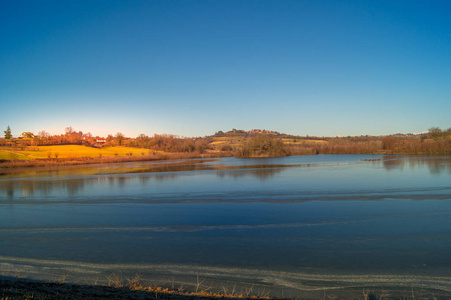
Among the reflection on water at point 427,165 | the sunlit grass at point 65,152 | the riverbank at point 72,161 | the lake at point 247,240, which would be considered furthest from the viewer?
the sunlit grass at point 65,152

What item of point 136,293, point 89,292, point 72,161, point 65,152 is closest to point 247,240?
point 136,293

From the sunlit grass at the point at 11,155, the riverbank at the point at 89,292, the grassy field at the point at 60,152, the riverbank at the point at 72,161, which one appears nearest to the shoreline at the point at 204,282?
the riverbank at the point at 89,292

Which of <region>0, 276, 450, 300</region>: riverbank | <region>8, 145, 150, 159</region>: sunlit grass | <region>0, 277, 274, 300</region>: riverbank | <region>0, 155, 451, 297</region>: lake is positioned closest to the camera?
<region>0, 277, 274, 300</region>: riverbank

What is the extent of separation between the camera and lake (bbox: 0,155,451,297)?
5.89 metres

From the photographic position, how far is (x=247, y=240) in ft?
27.2

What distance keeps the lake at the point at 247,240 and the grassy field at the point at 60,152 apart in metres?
33.9

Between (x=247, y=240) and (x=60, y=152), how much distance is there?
4906 cm

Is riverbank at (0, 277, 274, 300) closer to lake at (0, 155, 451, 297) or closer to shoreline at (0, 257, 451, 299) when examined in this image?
shoreline at (0, 257, 451, 299)

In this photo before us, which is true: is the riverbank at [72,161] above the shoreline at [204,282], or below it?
above

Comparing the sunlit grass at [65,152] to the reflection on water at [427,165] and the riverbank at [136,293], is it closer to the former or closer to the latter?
the reflection on water at [427,165]

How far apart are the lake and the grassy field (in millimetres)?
33863

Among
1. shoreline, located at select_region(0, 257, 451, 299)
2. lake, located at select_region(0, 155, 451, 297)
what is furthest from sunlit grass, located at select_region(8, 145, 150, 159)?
shoreline, located at select_region(0, 257, 451, 299)

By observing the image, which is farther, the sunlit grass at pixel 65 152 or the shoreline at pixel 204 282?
the sunlit grass at pixel 65 152

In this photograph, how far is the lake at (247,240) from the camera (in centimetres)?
589
